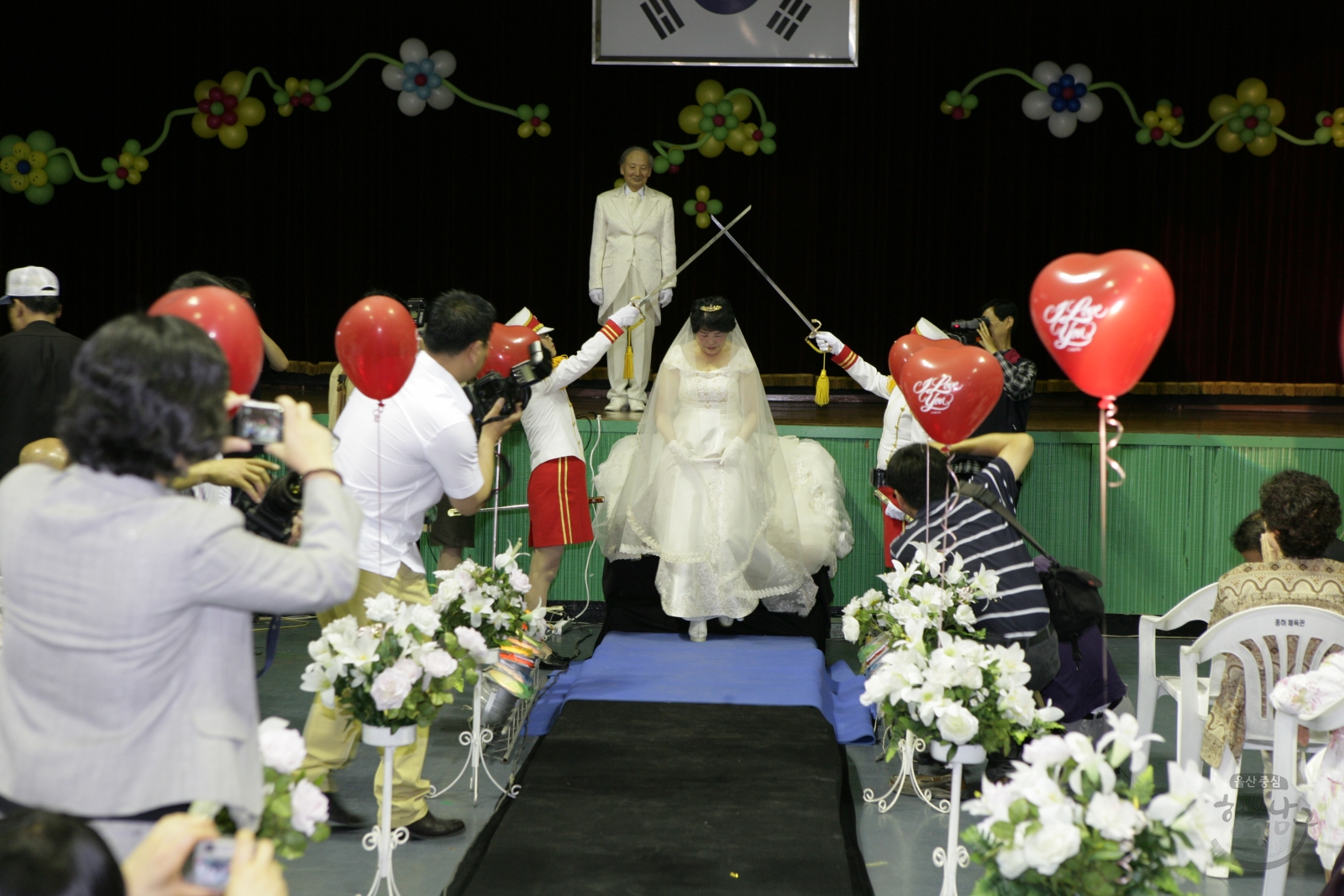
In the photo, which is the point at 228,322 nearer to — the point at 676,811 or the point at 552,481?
the point at 676,811

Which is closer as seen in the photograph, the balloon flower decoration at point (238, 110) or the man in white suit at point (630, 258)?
the man in white suit at point (630, 258)

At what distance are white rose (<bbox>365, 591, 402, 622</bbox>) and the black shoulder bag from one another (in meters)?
1.63

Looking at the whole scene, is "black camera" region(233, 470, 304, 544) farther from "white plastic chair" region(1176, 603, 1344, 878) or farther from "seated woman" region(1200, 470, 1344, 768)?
"seated woman" region(1200, 470, 1344, 768)

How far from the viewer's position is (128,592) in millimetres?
1470

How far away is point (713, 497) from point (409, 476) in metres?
2.09

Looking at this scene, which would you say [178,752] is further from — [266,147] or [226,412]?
[266,147]

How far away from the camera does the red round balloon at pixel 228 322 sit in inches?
84.1

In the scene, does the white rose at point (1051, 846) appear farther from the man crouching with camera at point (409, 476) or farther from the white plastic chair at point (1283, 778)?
the man crouching with camera at point (409, 476)

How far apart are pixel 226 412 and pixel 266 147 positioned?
906 cm

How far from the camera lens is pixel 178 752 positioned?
1.51 meters

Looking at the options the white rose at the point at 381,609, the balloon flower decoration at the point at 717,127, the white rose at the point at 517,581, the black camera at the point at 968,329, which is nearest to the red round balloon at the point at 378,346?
the white rose at the point at 381,609

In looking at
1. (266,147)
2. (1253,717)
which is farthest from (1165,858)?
(266,147)

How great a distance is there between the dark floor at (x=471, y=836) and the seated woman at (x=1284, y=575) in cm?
40

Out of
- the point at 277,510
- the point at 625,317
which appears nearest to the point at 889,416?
the point at 625,317
